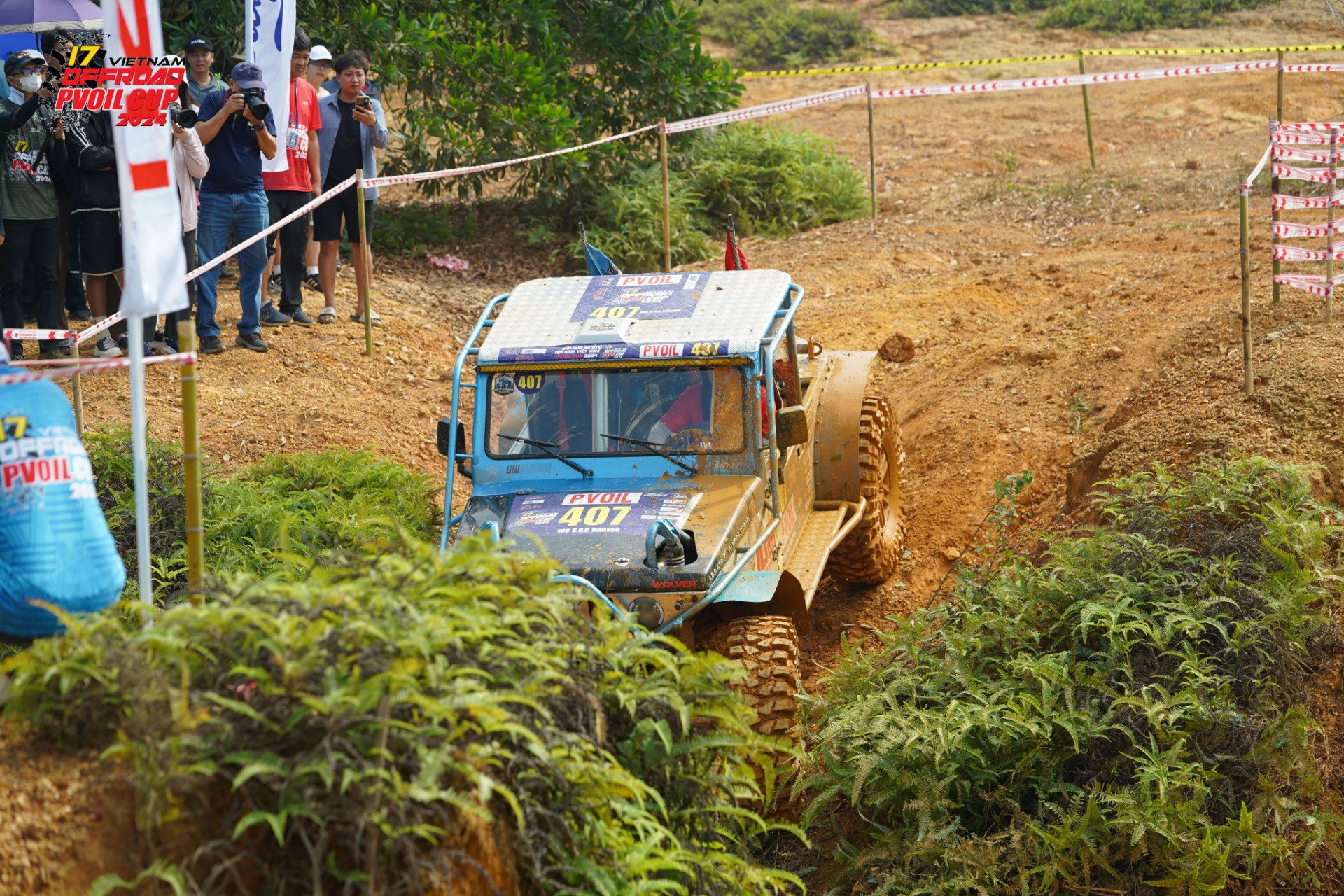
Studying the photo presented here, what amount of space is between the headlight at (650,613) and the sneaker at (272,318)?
6049 mm

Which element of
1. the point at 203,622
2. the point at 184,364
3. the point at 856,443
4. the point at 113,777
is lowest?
the point at 856,443

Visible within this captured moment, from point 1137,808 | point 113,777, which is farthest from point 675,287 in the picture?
point 113,777

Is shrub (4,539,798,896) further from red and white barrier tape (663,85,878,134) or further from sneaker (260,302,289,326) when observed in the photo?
red and white barrier tape (663,85,878,134)

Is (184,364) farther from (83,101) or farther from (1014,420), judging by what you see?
(1014,420)

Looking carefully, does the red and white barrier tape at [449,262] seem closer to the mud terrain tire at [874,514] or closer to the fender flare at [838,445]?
the mud terrain tire at [874,514]

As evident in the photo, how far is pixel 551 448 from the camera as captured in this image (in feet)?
20.2

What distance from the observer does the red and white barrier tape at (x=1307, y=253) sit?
26.8ft

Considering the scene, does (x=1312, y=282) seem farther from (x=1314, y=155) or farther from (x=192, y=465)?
(x=192, y=465)

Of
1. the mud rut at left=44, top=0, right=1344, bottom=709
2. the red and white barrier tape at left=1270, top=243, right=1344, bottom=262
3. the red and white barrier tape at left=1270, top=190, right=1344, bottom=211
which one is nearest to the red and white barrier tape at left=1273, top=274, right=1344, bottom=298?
the red and white barrier tape at left=1270, top=243, right=1344, bottom=262

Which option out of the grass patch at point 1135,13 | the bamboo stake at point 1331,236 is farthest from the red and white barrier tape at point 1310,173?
the grass patch at point 1135,13

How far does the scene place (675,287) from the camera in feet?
22.1

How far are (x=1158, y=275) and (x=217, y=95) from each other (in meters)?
7.80

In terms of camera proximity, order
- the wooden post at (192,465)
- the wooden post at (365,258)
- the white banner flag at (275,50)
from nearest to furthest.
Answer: the wooden post at (192,465) < the white banner flag at (275,50) < the wooden post at (365,258)

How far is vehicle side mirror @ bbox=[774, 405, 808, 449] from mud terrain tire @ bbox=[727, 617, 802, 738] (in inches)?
33.9
